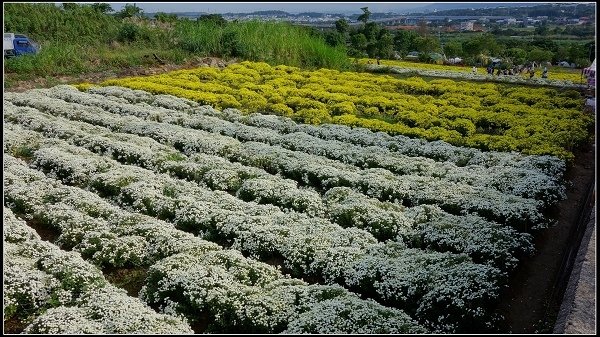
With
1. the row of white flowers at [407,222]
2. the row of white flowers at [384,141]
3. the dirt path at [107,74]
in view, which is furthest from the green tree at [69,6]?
the row of white flowers at [407,222]

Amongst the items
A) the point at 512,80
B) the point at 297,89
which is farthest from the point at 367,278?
the point at 512,80

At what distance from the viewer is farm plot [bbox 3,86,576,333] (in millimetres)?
9531

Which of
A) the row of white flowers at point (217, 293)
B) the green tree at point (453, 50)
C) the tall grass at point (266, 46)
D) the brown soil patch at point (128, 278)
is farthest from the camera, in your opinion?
the green tree at point (453, 50)

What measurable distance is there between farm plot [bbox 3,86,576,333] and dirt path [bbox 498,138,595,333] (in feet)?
1.79

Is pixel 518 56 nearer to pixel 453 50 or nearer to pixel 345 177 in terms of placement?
pixel 453 50

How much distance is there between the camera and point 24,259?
34.6 ft

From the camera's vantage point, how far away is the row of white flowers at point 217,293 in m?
8.66

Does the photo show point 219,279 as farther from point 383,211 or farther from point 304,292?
point 383,211

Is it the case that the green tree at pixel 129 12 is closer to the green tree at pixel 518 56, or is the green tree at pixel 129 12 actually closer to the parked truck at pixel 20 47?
the parked truck at pixel 20 47

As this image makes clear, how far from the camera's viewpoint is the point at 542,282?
1154cm

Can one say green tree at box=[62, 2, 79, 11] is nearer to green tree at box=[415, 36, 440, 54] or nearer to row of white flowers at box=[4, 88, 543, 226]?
row of white flowers at box=[4, 88, 543, 226]

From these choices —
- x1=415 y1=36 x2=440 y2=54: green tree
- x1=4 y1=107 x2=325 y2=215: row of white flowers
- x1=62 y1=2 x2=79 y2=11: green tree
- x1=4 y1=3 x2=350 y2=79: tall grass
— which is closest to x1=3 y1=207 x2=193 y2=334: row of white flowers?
x1=4 y1=107 x2=325 y2=215: row of white flowers

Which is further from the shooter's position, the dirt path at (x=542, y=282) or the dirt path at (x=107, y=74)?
the dirt path at (x=107, y=74)

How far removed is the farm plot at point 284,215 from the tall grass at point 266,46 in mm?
20200
